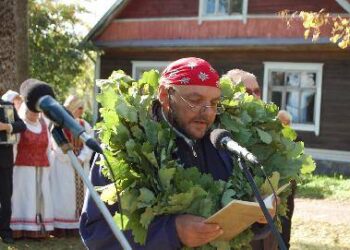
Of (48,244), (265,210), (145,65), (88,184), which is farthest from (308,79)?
(88,184)

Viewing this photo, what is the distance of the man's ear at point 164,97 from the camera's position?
9.61 feet

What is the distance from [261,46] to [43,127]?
35.3 ft

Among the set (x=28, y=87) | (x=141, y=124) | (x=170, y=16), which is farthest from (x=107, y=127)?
(x=170, y=16)

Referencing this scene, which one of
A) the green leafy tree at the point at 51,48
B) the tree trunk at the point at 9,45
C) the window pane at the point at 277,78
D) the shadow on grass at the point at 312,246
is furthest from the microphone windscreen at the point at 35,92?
the green leafy tree at the point at 51,48

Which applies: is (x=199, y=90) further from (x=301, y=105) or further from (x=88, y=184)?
(x=301, y=105)

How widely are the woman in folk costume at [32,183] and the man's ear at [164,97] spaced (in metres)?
4.71

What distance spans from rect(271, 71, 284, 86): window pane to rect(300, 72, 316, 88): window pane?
63 cm

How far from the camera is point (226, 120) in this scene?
312cm

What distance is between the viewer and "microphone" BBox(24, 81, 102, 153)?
7.22ft

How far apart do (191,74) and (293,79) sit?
1496 cm

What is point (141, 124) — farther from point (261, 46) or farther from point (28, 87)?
point (261, 46)

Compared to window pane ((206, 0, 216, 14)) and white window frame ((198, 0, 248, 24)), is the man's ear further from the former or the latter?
window pane ((206, 0, 216, 14))

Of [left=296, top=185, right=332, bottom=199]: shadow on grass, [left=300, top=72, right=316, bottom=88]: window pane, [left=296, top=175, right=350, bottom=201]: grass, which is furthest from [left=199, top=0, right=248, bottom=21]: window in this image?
[left=296, top=185, right=332, bottom=199]: shadow on grass

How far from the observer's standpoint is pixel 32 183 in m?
7.63
